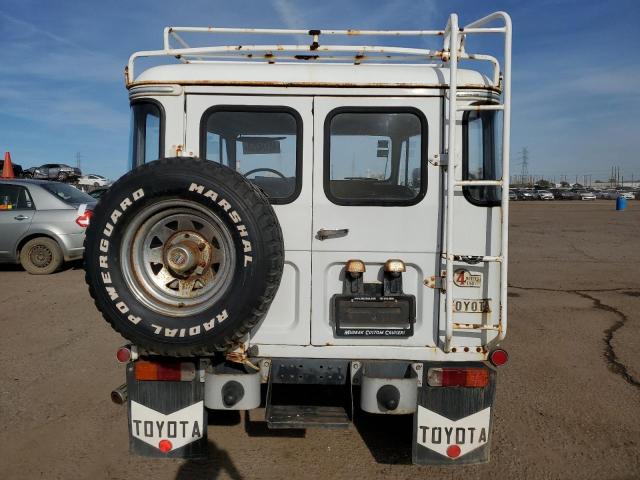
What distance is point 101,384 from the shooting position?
4.86m

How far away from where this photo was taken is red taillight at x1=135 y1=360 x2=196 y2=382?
3.21m

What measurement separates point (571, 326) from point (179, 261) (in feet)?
18.7

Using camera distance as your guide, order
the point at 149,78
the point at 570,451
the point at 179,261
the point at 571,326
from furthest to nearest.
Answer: the point at 571,326 < the point at 570,451 < the point at 149,78 < the point at 179,261

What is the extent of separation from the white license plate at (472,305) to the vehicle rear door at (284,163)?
0.87 metres

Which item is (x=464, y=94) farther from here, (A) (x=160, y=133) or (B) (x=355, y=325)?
(A) (x=160, y=133)

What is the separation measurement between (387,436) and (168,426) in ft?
5.21

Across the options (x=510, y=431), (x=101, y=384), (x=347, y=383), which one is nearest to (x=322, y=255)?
(x=347, y=383)

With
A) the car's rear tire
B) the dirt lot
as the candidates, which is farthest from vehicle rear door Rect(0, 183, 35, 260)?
the dirt lot

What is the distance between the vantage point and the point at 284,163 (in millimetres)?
3324

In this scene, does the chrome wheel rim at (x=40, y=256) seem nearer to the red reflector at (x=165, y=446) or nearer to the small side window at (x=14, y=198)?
the small side window at (x=14, y=198)

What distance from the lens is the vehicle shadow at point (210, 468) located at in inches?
132

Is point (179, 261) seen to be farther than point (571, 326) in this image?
No

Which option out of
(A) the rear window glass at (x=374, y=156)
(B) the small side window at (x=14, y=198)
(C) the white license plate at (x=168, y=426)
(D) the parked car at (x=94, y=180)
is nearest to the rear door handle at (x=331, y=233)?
(A) the rear window glass at (x=374, y=156)

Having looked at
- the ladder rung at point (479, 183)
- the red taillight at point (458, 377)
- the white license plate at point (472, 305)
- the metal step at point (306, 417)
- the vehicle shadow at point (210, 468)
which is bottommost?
the vehicle shadow at point (210, 468)
